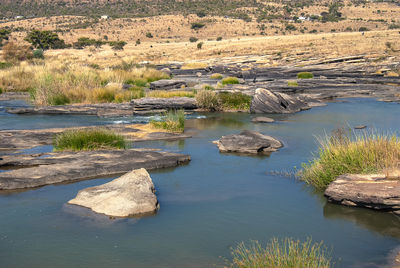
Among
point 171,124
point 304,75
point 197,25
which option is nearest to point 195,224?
point 171,124

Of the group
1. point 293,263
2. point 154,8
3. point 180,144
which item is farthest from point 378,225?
point 154,8

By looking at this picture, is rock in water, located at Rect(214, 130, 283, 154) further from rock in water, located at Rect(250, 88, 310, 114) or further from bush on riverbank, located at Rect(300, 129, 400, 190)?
rock in water, located at Rect(250, 88, 310, 114)

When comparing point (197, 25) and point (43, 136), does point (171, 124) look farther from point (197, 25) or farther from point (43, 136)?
point (197, 25)

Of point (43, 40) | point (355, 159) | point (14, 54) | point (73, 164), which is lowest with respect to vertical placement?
point (73, 164)

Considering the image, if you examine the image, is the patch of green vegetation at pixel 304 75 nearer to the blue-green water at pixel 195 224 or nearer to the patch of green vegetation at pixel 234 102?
the patch of green vegetation at pixel 234 102

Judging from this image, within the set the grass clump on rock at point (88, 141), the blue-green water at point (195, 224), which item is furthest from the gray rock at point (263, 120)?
the grass clump on rock at point (88, 141)

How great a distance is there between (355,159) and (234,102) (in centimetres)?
1352

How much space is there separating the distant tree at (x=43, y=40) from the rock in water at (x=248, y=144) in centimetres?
6184

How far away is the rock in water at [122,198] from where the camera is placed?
8430 millimetres

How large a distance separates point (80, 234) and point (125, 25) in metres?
89.8

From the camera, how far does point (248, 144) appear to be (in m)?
13.6

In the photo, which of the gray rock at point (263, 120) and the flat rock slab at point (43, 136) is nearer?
the flat rock slab at point (43, 136)

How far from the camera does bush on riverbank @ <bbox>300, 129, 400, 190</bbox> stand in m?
9.42

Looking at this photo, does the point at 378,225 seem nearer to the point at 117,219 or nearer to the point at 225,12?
the point at 117,219
